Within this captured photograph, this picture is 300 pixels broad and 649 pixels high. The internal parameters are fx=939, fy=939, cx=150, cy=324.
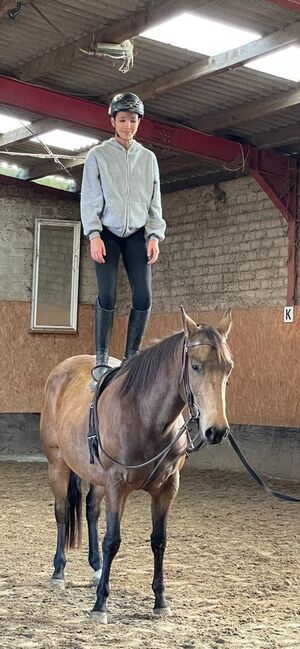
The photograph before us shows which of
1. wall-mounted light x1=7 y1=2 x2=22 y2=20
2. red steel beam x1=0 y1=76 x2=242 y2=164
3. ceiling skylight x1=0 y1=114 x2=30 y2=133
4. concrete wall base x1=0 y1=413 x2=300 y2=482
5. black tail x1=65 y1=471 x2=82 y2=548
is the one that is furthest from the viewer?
ceiling skylight x1=0 y1=114 x2=30 y2=133

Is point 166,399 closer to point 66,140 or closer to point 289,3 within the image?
point 289,3

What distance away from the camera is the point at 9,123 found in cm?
1031

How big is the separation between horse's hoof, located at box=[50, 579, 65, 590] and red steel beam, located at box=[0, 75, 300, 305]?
5247mm

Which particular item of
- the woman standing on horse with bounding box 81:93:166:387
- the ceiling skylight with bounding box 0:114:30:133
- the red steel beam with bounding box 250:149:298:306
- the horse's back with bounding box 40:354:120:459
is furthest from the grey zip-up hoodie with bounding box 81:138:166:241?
the red steel beam with bounding box 250:149:298:306

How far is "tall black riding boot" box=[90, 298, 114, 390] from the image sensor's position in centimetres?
455

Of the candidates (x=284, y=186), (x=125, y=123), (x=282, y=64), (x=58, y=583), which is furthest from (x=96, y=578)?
(x=284, y=186)

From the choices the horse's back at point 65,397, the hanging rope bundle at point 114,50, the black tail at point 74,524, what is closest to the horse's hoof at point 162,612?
the black tail at point 74,524

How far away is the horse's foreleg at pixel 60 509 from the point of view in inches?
193

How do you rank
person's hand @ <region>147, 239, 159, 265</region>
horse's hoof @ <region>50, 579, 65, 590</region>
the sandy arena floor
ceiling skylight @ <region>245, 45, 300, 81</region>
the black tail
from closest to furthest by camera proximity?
1. the sandy arena floor
2. person's hand @ <region>147, 239, 159, 265</region>
3. horse's hoof @ <region>50, 579, 65, 590</region>
4. the black tail
5. ceiling skylight @ <region>245, 45, 300, 81</region>

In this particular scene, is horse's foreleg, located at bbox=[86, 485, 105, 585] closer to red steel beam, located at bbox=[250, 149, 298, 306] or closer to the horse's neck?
the horse's neck

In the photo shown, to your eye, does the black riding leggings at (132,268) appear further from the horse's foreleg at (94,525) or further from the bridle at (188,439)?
the horse's foreleg at (94,525)

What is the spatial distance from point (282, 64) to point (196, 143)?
Result: 74.2 inches

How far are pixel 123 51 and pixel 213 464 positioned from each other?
5.32 meters

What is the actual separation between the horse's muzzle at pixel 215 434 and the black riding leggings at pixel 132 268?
3.74 feet
